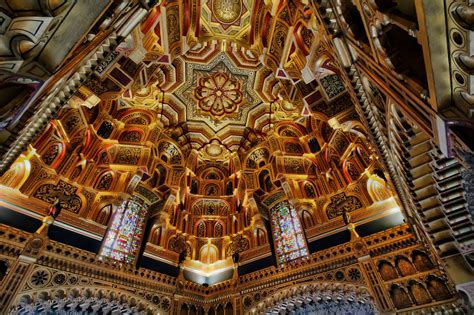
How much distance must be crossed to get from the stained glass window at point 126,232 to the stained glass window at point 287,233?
7068mm

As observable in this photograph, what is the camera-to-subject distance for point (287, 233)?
1292 centimetres

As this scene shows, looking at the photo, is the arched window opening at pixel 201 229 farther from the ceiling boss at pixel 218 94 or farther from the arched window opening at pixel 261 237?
the ceiling boss at pixel 218 94

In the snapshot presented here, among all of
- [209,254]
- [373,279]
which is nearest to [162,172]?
[209,254]

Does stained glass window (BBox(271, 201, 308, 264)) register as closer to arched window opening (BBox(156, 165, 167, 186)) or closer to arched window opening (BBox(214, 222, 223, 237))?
arched window opening (BBox(214, 222, 223, 237))

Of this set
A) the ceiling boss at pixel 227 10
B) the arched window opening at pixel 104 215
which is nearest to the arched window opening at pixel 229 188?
the arched window opening at pixel 104 215

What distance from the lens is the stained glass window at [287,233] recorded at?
1194 cm

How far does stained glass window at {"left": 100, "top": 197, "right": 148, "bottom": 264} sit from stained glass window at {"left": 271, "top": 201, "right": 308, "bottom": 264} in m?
7.07

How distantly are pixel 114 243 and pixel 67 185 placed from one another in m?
3.28

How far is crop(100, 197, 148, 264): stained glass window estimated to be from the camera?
36.6 feet

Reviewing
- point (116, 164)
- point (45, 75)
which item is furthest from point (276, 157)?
point (45, 75)

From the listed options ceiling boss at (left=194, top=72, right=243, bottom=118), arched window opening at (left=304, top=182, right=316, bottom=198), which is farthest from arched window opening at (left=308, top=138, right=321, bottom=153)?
ceiling boss at (left=194, top=72, right=243, bottom=118)

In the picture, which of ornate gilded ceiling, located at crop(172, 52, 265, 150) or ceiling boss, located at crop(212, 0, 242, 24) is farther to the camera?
ornate gilded ceiling, located at crop(172, 52, 265, 150)

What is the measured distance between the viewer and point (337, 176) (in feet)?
40.9

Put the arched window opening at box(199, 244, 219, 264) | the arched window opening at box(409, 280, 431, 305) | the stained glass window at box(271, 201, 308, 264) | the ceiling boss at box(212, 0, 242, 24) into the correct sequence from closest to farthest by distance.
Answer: the arched window opening at box(409, 280, 431, 305), the stained glass window at box(271, 201, 308, 264), the ceiling boss at box(212, 0, 242, 24), the arched window opening at box(199, 244, 219, 264)
